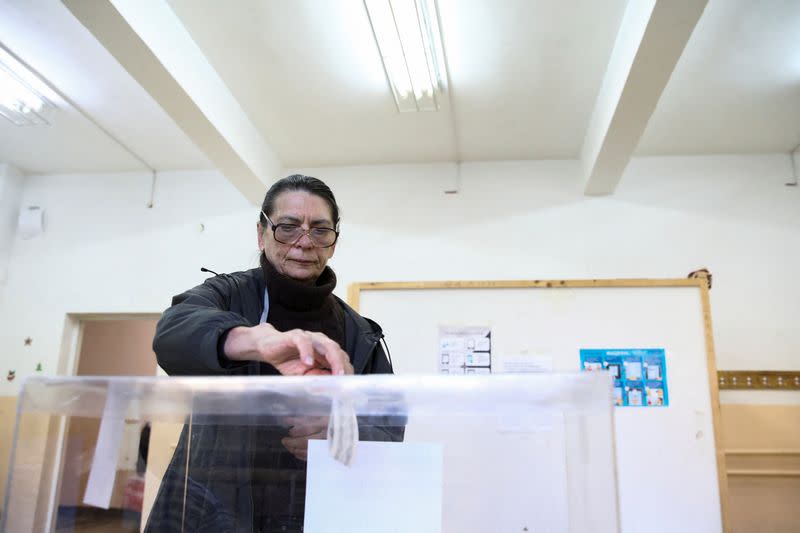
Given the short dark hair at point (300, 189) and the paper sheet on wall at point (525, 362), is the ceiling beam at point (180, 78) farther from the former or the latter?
the paper sheet on wall at point (525, 362)

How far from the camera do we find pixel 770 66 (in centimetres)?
281

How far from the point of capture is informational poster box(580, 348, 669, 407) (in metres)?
2.67

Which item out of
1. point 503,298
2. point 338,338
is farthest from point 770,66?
point 338,338

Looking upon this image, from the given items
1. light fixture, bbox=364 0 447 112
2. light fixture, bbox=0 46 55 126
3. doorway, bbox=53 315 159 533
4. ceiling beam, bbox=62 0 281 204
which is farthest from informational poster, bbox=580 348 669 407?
light fixture, bbox=0 46 55 126

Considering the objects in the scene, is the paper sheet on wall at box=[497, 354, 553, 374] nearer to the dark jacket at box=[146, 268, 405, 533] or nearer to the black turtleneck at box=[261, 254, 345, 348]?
the black turtleneck at box=[261, 254, 345, 348]

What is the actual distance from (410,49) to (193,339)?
6.97 feet

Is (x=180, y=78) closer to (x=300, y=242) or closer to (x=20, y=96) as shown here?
(x=20, y=96)

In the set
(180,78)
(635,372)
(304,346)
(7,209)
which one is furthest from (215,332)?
(7,209)

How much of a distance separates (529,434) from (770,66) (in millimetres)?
2970

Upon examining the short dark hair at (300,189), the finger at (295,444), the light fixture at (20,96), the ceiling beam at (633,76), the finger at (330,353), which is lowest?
the finger at (295,444)

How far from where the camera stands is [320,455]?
0.56 meters

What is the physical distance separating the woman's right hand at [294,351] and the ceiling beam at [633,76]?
1.91m

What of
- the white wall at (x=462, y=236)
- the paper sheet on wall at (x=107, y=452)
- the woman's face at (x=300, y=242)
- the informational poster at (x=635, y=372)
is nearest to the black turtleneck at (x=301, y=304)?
the woman's face at (x=300, y=242)

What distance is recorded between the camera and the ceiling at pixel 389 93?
2498 millimetres
